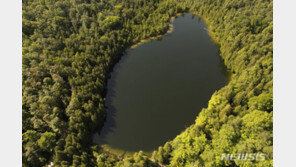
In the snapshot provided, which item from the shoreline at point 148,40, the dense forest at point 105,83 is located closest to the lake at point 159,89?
the shoreline at point 148,40

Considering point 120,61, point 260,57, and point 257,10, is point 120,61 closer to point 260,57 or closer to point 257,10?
point 260,57

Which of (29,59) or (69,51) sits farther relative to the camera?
(69,51)

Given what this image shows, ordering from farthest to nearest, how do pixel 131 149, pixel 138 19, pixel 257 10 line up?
pixel 138 19, pixel 257 10, pixel 131 149

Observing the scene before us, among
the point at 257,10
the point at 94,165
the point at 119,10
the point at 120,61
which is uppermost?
the point at 119,10

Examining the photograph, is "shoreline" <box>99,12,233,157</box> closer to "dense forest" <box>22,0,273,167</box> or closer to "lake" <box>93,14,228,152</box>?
"lake" <box>93,14,228,152</box>

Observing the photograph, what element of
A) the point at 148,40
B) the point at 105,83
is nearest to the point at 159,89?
the point at 105,83

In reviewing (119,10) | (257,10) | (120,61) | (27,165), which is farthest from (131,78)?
(257,10)
